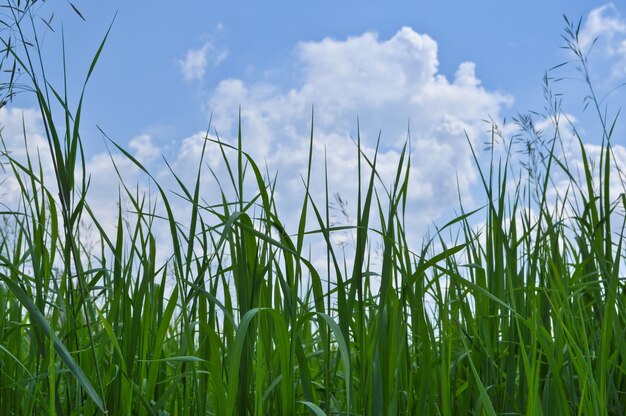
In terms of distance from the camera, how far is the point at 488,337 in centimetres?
163

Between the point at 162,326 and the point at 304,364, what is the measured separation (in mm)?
302

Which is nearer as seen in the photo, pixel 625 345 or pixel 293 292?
pixel 293 292

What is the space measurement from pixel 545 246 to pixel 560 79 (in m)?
0.92

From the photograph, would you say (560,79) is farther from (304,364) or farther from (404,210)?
(304,364)

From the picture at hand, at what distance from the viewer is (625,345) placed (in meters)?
1.61

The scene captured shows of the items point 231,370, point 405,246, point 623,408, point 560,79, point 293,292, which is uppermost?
point 560,79

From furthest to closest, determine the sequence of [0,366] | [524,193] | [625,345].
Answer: [524,193] < [0,366] < [625,345]

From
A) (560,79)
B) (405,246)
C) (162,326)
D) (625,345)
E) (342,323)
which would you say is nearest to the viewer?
(342,323)

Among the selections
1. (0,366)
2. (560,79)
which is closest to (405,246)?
(0,366)

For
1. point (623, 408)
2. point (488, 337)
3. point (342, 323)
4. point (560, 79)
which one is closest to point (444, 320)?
point (488, 337)

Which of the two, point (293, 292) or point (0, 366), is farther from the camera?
point (0, 366)

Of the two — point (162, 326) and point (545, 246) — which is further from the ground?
point (545, 246)

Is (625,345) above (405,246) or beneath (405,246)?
beneath

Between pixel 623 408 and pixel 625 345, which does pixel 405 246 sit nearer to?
pixel 625 345
